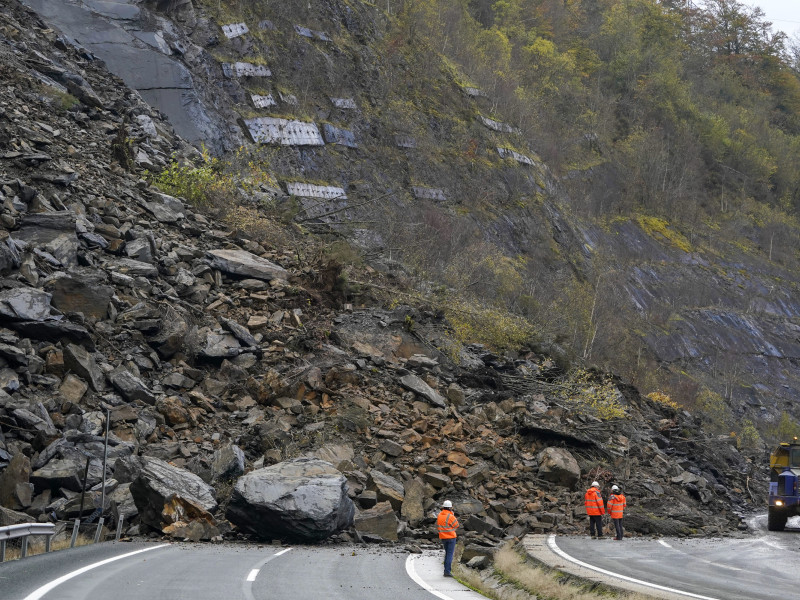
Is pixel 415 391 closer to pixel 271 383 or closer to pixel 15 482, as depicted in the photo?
pixel 271 383

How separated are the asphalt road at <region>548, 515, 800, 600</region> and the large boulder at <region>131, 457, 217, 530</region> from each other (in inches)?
248

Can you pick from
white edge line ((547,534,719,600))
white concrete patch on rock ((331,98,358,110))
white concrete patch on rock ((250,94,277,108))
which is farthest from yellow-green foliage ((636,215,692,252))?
white edge line ((547,534,719,600))

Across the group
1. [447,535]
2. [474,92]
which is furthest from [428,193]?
[447,535]

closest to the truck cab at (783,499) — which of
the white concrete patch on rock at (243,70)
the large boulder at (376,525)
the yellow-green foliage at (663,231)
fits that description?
the large boulder at (376,525)

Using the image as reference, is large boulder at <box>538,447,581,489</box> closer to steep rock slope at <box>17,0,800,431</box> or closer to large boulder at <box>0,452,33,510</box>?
steep rock slope at <box>17,0,800,431</box>

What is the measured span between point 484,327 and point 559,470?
7879mm

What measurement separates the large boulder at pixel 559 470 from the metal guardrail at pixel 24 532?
10819 mm

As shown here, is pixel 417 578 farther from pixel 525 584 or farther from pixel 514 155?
pixel 514 155

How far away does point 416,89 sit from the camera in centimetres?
4753

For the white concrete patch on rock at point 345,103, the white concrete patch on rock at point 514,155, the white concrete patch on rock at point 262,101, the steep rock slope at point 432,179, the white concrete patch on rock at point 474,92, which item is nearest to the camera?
the steep rock slope at point 432,179

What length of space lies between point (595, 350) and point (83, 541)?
94.5ft

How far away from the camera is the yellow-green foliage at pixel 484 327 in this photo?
82.5 ft

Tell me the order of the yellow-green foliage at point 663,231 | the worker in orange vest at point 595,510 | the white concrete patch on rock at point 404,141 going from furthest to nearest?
the yellow-green foliage at point 663,231 → the white concrete patch on rock at point 404,141 → the worker in orange vest at point 595,510

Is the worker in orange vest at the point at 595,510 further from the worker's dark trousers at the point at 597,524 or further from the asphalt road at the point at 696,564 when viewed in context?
the asphalt road at the point at 696,564
